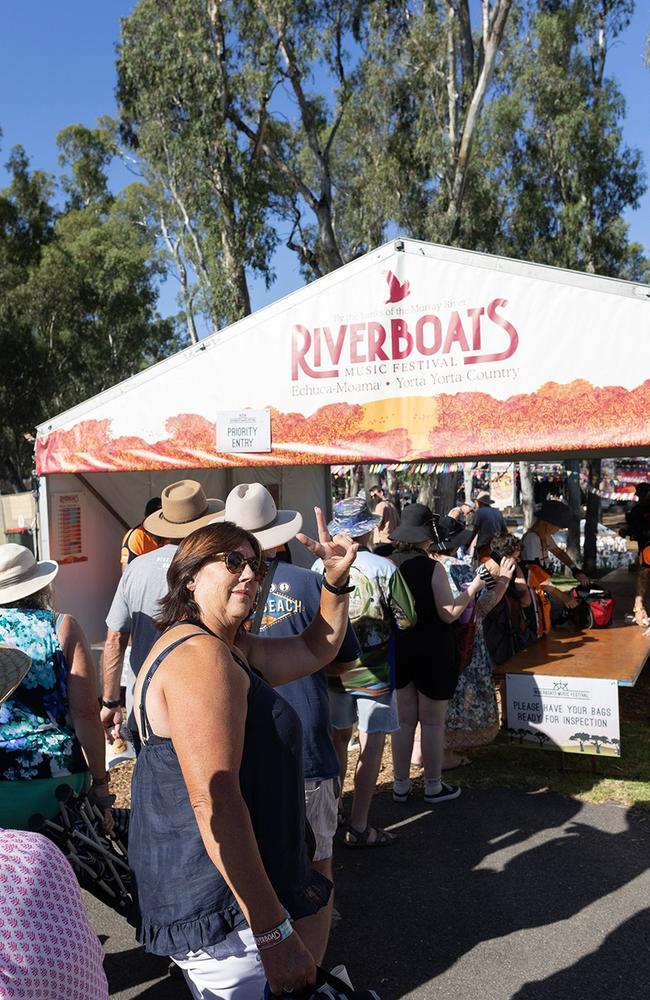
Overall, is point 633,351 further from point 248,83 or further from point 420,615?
point 248,83

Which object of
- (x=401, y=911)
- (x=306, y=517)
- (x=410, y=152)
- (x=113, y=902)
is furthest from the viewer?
(x=410, y=152)

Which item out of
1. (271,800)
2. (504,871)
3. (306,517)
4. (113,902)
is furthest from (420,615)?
(306,517)

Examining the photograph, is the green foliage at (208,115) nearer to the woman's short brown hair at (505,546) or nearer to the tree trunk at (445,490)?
Answer: the tree trunk at (445,490)

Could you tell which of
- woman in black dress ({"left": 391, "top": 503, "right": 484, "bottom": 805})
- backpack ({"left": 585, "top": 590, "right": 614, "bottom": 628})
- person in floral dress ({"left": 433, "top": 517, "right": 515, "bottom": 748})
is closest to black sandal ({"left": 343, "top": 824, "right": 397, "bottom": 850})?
woman in black dress ({"left": 391, "top": 503, "right": 484, "bottom": 805})

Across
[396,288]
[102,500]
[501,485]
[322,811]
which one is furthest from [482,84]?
[501,485]

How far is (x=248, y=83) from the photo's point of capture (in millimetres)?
16297

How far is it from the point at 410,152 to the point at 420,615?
15.7 metres

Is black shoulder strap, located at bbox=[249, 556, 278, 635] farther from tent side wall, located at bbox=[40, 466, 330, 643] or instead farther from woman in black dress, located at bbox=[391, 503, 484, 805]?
tent side wall, located at bbox=[40, 466, 330, 643]

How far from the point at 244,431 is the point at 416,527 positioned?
179 cm

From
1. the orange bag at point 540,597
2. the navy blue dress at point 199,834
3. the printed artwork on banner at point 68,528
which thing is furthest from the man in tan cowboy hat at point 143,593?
the printed artwork on banner at point 68,528

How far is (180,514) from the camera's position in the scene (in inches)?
155

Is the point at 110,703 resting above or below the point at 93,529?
below

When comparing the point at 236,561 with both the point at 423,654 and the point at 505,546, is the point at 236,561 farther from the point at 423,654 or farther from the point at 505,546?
the point at 505,546

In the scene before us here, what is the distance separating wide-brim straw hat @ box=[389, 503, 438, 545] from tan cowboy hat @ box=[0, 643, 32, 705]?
2640mm
